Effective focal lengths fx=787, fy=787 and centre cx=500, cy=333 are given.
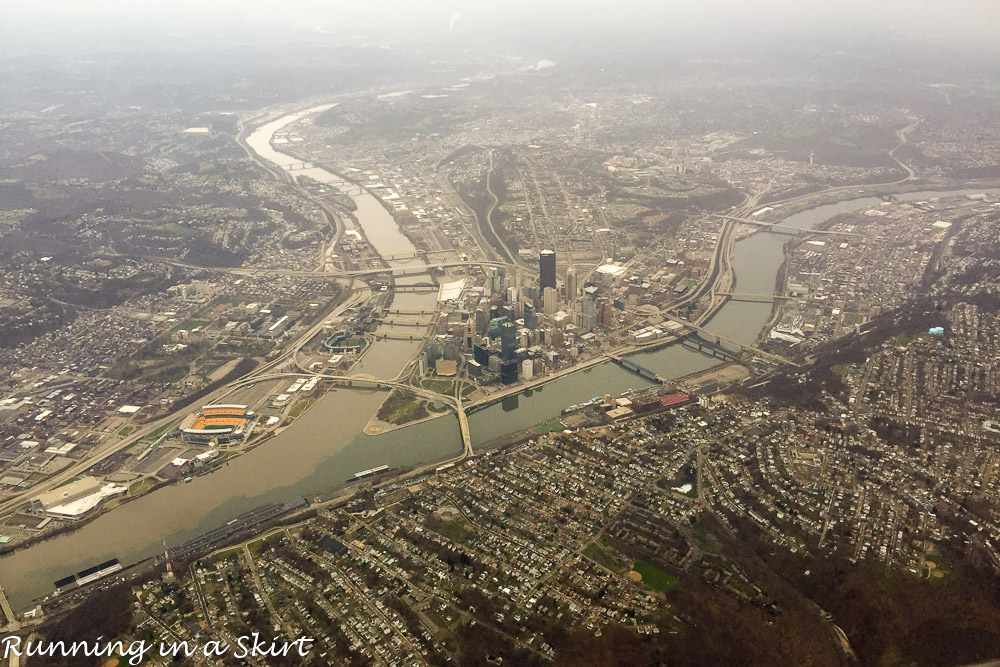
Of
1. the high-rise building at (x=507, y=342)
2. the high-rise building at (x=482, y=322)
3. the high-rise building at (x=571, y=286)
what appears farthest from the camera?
the high-rise building at (x=571, y=286)

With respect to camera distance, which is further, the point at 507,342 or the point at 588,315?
the point at 588,315

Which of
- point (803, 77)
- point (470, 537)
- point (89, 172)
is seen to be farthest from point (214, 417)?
point (803, 77)

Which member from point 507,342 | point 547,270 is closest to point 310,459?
point 507,342

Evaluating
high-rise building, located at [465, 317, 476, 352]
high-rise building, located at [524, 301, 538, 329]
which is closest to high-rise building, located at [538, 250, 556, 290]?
high-rise building, located at [524, 301, 538, 329]

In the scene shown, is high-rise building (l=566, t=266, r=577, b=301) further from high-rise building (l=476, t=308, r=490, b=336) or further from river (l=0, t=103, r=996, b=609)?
river (l=0, t=103, r=996, b=609)

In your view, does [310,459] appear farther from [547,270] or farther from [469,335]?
[547,270]

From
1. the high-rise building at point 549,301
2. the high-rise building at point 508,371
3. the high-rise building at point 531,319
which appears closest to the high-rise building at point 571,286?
the high-rise building at point 549,301

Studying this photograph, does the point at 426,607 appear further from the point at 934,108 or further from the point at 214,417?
the point at 934,108

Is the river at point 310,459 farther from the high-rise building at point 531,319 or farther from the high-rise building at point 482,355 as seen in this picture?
the high-rise building at point 531,319

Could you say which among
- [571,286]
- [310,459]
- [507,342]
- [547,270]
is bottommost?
[310,459]
